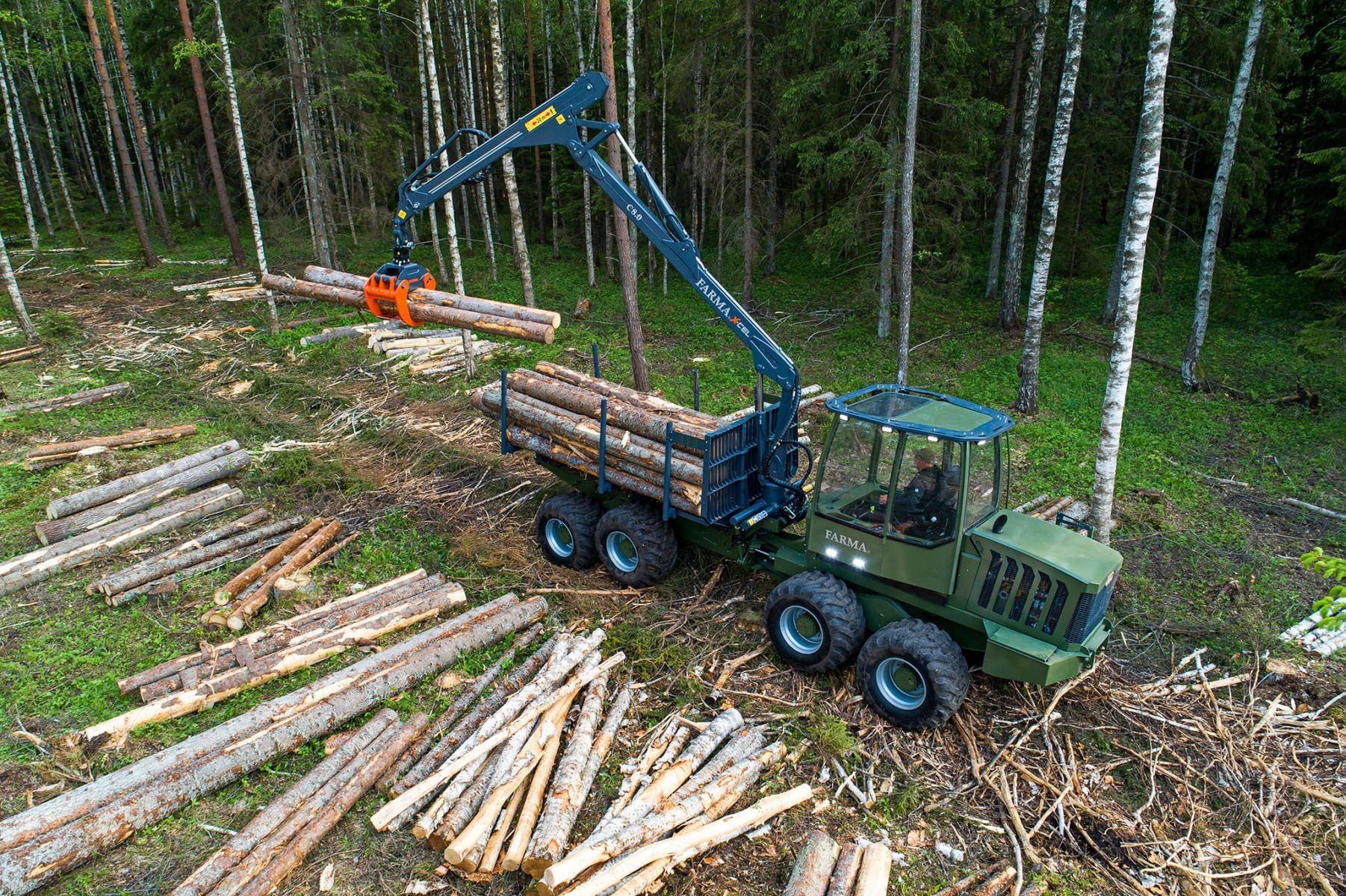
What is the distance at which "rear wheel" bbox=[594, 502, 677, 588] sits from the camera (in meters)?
8.20

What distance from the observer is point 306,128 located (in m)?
19.5

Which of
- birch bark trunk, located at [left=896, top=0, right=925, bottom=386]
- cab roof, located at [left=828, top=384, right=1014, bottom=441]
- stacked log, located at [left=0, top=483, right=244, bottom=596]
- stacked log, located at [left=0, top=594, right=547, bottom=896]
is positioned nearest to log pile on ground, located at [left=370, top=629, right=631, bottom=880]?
stacked log, located at [left=0, top=594, right=547, bottom=896]

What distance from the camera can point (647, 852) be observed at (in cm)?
489

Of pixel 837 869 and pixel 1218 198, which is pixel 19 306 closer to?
pixel 837 869

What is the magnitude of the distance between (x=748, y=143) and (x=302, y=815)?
60.4 feet

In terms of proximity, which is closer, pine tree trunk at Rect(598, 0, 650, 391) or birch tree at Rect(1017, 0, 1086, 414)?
pine tree trunk at Rect(598, 0, 650, 391)

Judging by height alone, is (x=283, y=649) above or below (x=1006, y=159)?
below

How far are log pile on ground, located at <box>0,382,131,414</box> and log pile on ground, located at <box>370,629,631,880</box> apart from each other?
10.9 meters

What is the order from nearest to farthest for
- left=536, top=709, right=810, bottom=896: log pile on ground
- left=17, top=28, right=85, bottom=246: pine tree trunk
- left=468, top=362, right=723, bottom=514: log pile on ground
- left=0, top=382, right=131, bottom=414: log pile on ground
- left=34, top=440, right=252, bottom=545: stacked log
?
1. left=536, top=709, right=810, bottom=896: log pile on ground
2. left=468, top=362, right=723, bottom=514: log pile on ground
3. left=34, top=440, right=252, bottom=545: stacked log
4. left=0, top=382, right=131, bottom=414: log pile on ground
5. left=17, top=28, right=85, bottom=246: pine tree trunk

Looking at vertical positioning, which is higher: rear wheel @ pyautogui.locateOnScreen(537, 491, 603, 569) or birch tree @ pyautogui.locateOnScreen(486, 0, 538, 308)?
birch tree @ pyautogui.locateOnScreen(486, 0, 538, 308)

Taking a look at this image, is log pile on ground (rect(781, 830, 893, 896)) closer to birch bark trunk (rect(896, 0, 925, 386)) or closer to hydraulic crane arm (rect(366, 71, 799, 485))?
hydraulic crane arm (rect(366, 71, 799, 485))

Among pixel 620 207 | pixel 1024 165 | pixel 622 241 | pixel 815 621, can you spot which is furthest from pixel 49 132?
pixel 815 621

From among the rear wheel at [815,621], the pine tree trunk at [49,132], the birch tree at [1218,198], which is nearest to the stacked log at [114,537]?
the rear wheel at [815,621]

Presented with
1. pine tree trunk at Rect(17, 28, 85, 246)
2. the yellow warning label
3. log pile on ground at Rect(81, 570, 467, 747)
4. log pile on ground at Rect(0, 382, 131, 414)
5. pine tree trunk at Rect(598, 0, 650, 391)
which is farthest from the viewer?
pine tree trunk at Rect(17, 28, 85, 246)
